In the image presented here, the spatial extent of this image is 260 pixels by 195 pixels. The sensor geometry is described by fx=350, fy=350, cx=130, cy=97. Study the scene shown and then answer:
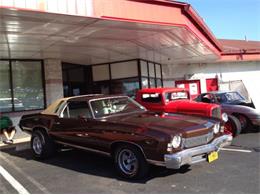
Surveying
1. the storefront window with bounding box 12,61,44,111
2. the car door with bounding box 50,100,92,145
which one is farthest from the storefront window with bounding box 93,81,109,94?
the car door with bounding box 50,100,92,145

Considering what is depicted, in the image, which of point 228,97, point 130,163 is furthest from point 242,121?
point 130,163

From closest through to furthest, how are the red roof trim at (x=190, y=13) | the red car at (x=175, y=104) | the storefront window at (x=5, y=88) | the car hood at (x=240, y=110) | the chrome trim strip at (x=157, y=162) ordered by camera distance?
the chrome trim strip at (x=157, y=162) → the red roof trim at (x=190, y=13) → the red car at (x=175, y=104) → the car hood at (x=240, y=110) → the storefront window at (x=5, y=88)

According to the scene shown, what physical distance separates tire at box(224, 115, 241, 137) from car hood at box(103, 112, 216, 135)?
3.63 meters

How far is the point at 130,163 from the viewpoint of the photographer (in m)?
6.29

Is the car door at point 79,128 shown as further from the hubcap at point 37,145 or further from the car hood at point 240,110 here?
the car hood at point 240,110

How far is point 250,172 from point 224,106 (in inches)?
196

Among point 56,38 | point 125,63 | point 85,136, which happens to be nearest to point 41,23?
point 56,38

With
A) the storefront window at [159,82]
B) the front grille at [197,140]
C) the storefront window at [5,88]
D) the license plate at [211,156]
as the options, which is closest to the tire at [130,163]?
the front grille at [197,140]

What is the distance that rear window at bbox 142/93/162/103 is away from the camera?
10.3 m

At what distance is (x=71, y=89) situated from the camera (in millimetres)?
17844

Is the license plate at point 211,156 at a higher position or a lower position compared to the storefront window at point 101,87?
lower

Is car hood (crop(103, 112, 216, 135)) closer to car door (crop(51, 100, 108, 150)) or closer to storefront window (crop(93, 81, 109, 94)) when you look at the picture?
car door (crop(51, 100, 108, 150))

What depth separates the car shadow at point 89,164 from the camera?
656 centimetres

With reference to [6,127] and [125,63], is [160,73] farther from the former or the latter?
[6,127]
